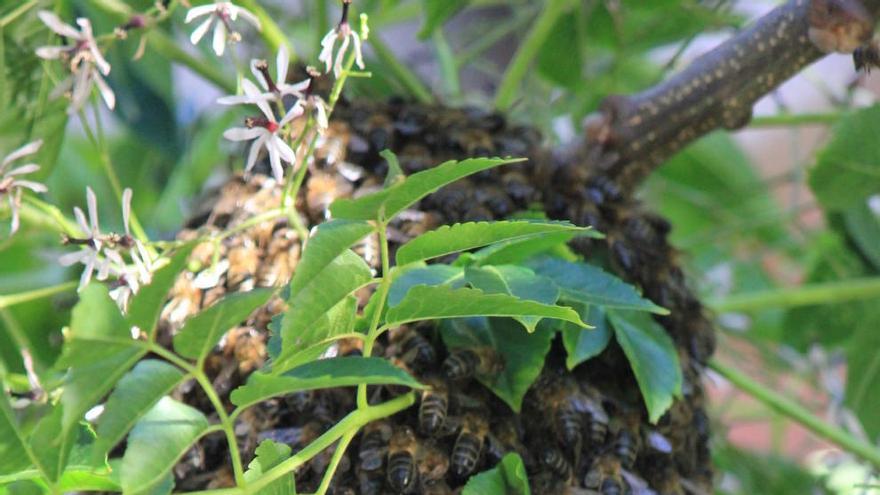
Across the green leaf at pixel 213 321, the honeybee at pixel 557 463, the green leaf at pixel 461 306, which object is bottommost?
the honeybee at pixel 557 463

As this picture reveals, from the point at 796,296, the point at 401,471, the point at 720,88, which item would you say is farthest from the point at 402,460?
the point at 796,296

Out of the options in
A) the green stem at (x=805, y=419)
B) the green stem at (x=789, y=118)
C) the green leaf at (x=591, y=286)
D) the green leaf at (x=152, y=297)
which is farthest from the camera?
the green stem at (x=789, y=118)

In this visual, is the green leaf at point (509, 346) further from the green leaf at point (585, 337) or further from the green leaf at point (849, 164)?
the green leaf at point (849, 164)

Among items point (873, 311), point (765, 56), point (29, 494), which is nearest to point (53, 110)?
point (29, 494)

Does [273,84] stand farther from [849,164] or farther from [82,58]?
[849,164]

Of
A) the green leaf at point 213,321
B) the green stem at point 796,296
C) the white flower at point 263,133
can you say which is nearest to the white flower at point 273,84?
the white flower at point 263,133

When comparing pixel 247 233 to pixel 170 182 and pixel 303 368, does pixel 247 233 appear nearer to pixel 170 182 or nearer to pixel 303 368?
pixel 303 368
